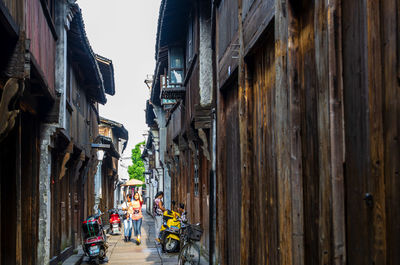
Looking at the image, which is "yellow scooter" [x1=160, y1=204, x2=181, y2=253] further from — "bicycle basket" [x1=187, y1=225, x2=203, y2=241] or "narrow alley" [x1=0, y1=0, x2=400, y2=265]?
"bicycle basket" [x1=187, y1=225, x2=203, y2=241]

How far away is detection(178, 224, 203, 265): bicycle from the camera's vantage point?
1295 centimetres

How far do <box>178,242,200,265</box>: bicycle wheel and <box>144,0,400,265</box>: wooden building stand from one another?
4.00 meters

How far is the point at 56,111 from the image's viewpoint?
11.5 metres

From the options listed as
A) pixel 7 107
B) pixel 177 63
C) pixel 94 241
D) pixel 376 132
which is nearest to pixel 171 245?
pixel 94 241

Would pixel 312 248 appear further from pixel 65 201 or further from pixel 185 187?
pixel 185 187

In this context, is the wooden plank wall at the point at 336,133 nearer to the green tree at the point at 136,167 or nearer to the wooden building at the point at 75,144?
the wooden building at the point at 75,144

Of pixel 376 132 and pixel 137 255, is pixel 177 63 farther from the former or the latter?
pixel 376 132

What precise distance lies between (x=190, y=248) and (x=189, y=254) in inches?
5.7

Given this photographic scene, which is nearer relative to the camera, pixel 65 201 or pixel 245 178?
pixel 245 178

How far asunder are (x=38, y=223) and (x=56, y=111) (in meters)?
2.27

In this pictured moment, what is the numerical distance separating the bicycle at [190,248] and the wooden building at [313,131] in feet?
12.5

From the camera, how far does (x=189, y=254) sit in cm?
1306

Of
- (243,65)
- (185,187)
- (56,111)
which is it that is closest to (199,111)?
(56,111)

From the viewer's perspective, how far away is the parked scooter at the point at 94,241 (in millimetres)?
15117
